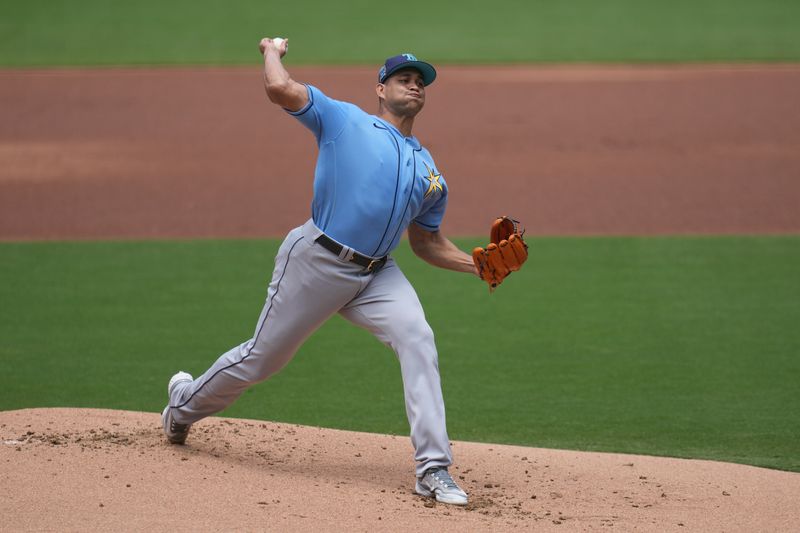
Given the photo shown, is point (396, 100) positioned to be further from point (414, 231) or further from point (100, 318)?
point (100, 318)

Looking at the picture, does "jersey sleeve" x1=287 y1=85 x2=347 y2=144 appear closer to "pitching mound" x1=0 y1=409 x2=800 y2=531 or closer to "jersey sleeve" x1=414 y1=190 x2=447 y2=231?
"jersey sleeve" x1=414 y1=190 x2=447 y2=231

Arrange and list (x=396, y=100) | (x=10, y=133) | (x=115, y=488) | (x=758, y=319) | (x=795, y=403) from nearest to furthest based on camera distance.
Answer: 1. (x=115, y=488)
2. (x=396, y=100)
3. (x=795, y=403)
4. (x=758, y=319)
5. (x=10, y=133)

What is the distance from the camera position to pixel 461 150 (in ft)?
44.9

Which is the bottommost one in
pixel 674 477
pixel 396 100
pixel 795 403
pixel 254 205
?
pixel 674 477

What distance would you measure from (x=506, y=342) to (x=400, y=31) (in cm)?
1442

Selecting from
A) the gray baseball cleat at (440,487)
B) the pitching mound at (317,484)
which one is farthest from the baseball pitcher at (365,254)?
the pitching mound at (317,484)

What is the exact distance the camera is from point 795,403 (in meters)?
6.46

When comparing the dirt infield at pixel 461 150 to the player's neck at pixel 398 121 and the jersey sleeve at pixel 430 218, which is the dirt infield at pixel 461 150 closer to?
the jersey sleeve at pixel 430 218

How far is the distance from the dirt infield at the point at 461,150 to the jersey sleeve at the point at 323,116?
6.18m

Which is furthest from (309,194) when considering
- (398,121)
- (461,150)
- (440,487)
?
(440,487)

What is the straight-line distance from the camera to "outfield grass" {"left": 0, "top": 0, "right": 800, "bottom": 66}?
61.9ft

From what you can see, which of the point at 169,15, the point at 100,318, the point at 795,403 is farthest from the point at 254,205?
the point at 169,15

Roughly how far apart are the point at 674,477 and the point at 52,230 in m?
7.31

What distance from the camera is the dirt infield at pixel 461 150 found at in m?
11.3
